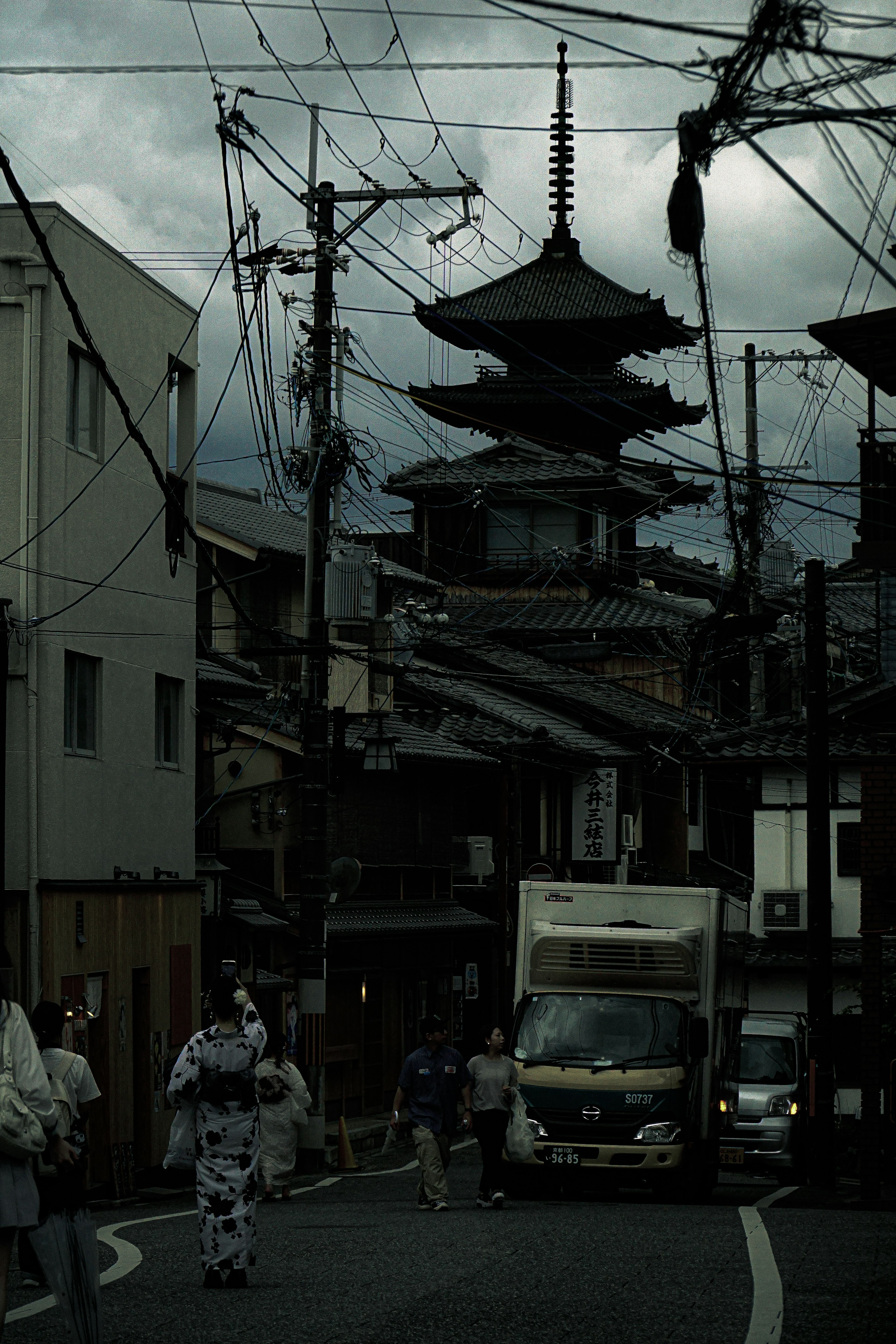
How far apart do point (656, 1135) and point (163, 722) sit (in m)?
10.9

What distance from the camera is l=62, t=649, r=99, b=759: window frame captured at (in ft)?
73.7

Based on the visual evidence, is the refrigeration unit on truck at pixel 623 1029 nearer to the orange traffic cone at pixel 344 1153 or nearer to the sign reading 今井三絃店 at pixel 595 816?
the orange traffic cone at pixel 344 1153

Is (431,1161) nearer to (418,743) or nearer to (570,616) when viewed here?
(418,743)

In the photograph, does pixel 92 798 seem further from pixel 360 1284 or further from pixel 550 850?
pixel 550 850

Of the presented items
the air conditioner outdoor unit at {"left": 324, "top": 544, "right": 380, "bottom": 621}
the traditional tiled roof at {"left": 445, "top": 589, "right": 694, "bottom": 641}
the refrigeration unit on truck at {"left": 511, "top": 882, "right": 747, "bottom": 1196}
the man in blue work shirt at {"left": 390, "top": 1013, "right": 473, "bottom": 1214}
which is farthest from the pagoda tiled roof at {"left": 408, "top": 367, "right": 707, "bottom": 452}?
the man in blue work shirt at {"left": 390, "top": 1013, "right": 473, "bottom": 1214}

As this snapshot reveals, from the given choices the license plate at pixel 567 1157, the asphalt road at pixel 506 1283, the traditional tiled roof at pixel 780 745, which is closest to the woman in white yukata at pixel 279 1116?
the license plate at pixel 567 1157

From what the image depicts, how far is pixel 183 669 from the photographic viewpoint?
26.5 m

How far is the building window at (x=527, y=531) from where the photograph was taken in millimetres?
55719

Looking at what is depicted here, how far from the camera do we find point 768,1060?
27.0 m

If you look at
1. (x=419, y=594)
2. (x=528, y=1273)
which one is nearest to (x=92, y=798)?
(x=528, y=1273)

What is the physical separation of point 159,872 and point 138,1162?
4015 mm

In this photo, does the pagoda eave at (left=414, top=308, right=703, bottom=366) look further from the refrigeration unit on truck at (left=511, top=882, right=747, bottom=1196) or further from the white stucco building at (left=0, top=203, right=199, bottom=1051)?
the refrigeration unit on truck at (left=511, top=882, right=747, bottom=1196)

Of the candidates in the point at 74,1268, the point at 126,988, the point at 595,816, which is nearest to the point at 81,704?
the point at 126,988

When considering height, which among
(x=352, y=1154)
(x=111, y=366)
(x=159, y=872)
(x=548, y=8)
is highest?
(x=111, y=366)
